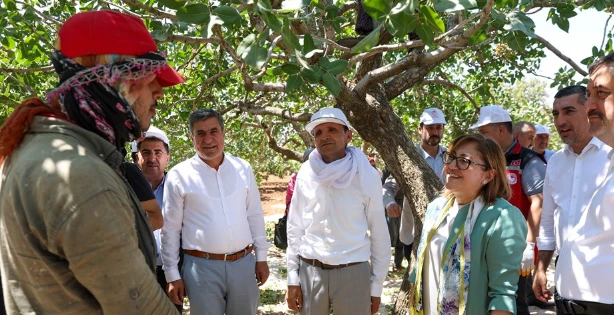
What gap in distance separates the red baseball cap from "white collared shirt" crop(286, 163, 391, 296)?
2.40 m

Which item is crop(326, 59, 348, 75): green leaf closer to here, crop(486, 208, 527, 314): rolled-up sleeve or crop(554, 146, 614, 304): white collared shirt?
crop(486, 208, 527, 314): rolled-up sleeve

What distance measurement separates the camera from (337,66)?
261 centimetres

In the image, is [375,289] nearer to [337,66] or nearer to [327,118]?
[327,118]

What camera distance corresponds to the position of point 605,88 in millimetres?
2500

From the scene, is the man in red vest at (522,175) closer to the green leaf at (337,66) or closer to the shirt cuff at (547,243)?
the shirt cuff at (547,243)

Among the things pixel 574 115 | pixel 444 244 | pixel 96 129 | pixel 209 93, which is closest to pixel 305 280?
pixel 444 244

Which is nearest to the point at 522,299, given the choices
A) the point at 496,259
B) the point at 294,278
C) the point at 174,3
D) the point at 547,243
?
the point at 547,243

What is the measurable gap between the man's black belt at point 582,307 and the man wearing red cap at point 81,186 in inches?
83.6

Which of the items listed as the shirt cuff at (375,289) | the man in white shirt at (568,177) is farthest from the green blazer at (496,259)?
the shirt cuff at (375,289)

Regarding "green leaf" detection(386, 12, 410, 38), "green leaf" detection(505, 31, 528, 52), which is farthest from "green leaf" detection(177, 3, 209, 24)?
"green leaf" detection(505, 31, 528, 52)

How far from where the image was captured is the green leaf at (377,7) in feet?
7.33

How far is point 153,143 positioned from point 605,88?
3.04 meters

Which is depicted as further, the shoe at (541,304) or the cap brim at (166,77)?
the shoe at (541,304)

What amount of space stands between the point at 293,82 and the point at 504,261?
135cm
